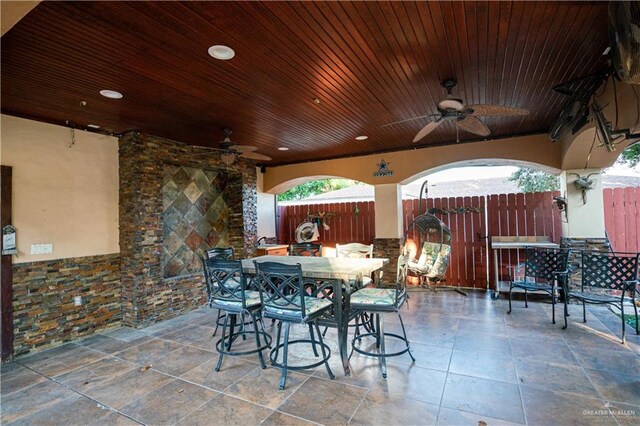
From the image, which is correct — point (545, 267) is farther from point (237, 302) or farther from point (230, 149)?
point (230, 149)

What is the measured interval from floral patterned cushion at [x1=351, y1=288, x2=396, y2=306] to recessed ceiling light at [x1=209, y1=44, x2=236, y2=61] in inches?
94.7

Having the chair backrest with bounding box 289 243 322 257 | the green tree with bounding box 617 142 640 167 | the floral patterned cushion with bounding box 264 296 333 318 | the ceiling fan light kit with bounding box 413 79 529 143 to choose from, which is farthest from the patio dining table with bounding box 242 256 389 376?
the green tree with bounding box 617 142 640 167

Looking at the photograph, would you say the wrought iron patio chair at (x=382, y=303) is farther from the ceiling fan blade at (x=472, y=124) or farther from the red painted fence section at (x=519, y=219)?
the red painted fence section at (x=519, y=219)

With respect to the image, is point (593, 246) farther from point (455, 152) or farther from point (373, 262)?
point (373, 262)

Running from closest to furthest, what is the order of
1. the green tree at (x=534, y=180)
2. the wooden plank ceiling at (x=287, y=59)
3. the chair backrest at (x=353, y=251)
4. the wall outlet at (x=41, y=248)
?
the wooden plank ceiling at (x=287, y=59) → the wall outlet at (x=41, y=248) → the chair backrest at (x=353, y=251) → the green tree at (x=534, y=180)

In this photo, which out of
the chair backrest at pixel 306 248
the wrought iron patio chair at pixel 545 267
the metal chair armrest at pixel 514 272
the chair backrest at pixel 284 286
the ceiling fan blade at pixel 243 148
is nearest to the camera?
the chair backrest at pixel 284 286

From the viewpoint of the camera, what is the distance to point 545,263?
171 inches

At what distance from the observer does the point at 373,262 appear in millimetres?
3461

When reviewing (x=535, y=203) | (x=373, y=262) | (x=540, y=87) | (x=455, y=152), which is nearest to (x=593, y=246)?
(x=535, y=203)

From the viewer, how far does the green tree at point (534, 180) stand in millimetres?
11117

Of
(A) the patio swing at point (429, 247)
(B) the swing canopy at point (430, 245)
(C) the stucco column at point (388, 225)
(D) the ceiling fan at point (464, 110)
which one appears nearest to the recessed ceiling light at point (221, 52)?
(D) the ceiling fan at point (464, 110)

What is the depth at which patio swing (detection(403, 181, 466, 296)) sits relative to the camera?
5527 millimetres

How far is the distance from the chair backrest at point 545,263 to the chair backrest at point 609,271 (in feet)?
0.94

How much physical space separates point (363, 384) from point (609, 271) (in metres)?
3.31
